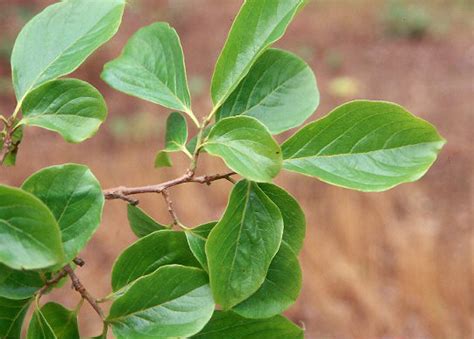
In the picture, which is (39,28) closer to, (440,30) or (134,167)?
(134,167)

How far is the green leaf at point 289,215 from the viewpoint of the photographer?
0.44 m

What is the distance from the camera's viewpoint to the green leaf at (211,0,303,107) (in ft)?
1.46

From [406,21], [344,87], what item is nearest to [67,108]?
[344,87]

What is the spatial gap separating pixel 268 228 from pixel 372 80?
339cm

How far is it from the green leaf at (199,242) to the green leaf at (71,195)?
6cm

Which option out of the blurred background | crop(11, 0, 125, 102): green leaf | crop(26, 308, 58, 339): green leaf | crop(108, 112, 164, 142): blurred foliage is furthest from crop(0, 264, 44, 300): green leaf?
crop(108, 112, 164, 142): blurred foliage

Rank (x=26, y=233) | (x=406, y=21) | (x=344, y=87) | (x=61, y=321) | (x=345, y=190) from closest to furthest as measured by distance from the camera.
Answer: (x=26, y=233) < (x=61, y=321) < (x=345, y=190) < (x=344, y=87) < (x=406, y=21)

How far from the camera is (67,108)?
17.3 inches

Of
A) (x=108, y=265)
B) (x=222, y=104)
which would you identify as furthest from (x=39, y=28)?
(x=108, y=265)

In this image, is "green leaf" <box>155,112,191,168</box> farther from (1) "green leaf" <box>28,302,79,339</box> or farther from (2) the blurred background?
(2) the blurred background

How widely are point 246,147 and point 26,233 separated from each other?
14 cm

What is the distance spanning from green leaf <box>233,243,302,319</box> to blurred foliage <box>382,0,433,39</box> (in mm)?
3813

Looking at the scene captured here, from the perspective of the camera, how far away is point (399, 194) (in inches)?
109

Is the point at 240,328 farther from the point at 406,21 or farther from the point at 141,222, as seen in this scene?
the point at 406,21
